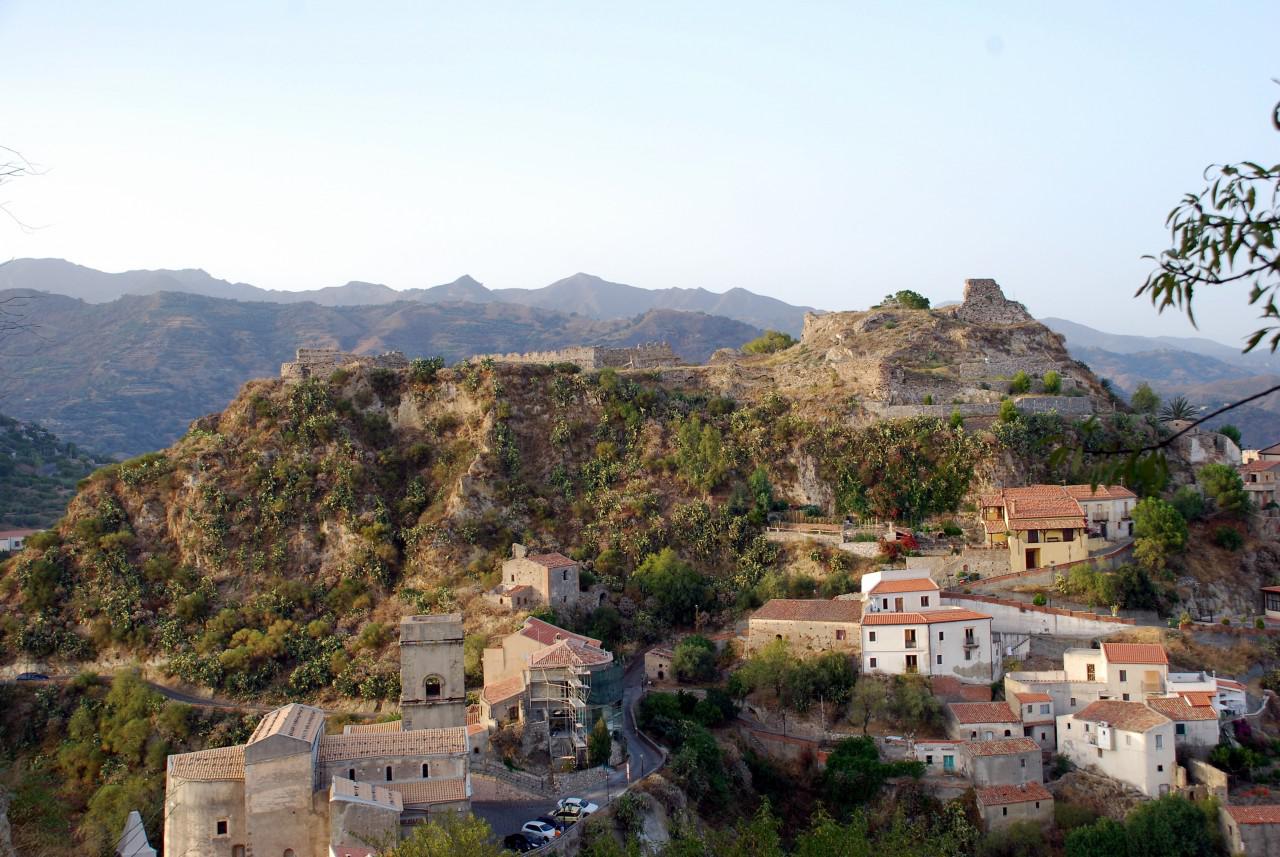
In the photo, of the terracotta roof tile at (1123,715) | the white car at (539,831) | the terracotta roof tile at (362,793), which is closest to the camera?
the terracotta roof tile at (362,793)

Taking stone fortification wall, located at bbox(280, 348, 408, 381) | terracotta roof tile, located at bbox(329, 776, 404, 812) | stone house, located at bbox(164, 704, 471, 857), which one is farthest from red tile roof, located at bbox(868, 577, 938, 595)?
stone fortification wall, located at bbox(280, 348, 408, 381)

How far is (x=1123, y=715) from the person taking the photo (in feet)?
97.0

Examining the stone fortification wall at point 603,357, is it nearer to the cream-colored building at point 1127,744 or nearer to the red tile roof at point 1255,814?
the cream-colored building at point 1127,744

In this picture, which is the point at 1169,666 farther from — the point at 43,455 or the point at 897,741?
the point at 43,455

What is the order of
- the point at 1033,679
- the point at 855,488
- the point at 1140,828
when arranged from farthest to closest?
the point at 855,488 < the point at 1033,679 < the point at 1140,828

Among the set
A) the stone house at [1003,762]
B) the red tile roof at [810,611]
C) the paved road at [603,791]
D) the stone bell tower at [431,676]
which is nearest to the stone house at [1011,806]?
the stone house at [1003,762]

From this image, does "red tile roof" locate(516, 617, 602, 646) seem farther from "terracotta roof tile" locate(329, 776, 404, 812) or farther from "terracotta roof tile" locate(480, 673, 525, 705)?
"terracotta roof tile" locate(329, 776, 404, 812)

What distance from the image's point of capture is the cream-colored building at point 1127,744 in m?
28.6

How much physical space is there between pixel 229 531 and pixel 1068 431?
29.9 m

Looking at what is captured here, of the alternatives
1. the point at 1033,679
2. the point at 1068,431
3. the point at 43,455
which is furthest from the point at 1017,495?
the point at 43,455

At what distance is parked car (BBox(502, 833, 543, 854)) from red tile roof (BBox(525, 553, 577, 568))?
575 inches

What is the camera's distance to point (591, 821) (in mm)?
25578

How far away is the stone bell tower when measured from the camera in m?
30.1

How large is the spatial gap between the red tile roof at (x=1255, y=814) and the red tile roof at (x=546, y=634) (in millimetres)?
15636
